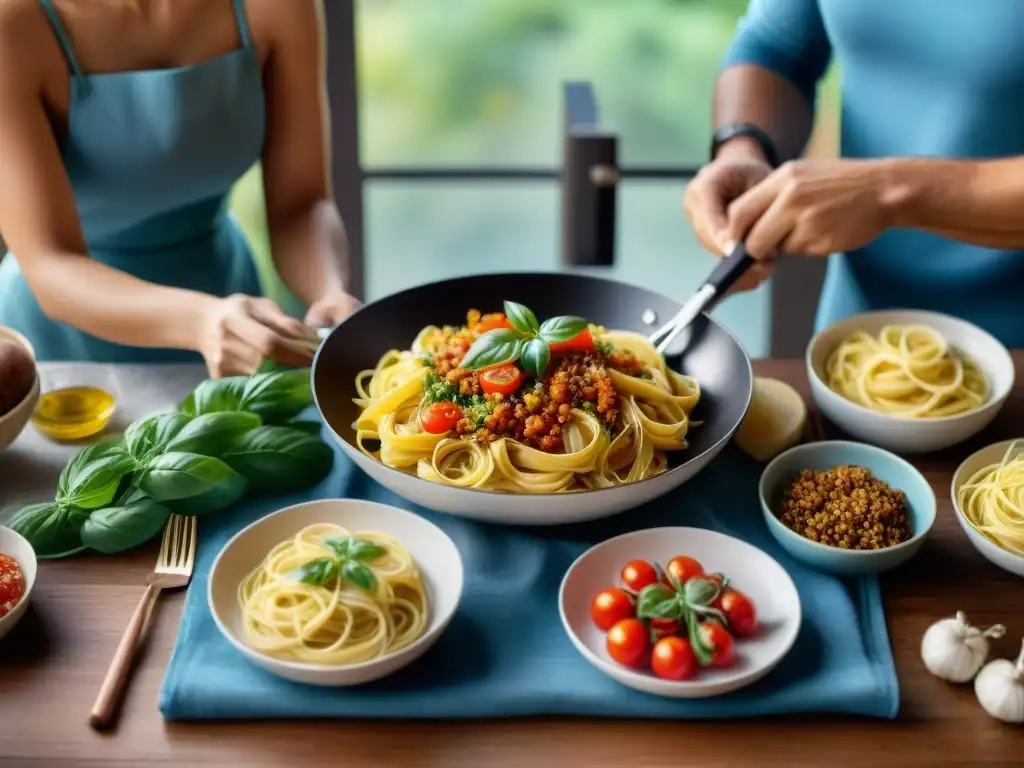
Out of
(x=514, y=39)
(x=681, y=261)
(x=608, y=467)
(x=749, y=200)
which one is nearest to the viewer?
(x=608, y=467)

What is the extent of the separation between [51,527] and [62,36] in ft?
3.45

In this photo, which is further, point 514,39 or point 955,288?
point 514,39

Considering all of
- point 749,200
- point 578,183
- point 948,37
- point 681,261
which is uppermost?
point 948,37

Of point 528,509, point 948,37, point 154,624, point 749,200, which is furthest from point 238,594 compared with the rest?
point 948,37

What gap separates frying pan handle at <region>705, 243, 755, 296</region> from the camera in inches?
77.2

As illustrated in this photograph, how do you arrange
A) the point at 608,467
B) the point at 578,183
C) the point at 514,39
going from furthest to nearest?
the point at 514,39 → the point at 578,183 → the point at 608,467

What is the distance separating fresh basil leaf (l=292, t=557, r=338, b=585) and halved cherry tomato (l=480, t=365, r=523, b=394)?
407 mm

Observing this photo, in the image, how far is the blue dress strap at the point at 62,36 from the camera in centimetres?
212

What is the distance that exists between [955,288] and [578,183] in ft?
3.67

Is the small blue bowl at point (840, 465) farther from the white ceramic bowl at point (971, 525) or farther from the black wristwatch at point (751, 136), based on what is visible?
the black wristwatch at point (751, 136)

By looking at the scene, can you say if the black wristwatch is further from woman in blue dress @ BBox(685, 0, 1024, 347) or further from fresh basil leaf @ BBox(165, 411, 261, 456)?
fresh basil leaf @ BBox(165, 411, 261, 456)

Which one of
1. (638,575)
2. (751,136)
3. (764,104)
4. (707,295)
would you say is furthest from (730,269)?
(638,575)

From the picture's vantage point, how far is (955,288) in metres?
2.37

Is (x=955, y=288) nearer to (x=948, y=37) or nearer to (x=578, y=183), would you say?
(x=948, y=37)
